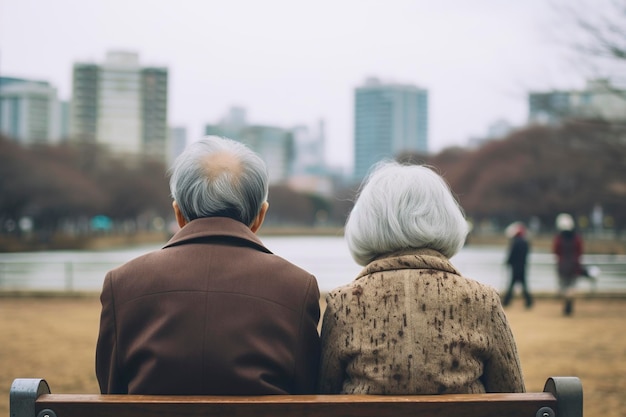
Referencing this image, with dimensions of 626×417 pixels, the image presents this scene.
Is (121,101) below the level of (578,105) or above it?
above

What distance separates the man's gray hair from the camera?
2309mm

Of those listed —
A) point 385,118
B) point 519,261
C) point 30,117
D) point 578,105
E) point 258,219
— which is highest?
point 385,118

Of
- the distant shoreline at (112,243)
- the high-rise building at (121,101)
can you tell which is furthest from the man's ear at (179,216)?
the high-rise building at (121,101)

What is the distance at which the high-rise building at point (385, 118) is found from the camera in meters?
193

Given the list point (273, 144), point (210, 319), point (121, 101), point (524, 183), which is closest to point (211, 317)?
A: point (210, 319)

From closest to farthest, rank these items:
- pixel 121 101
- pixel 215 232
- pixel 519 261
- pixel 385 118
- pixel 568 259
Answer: pixel 215 232
pixel 568 259
pixel 519 261
pixel 121 101
pixel 385 118

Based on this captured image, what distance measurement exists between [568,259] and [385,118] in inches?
7192

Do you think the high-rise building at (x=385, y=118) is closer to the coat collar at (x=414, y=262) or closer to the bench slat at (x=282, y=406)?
the coat collar at (x=414, y=262)

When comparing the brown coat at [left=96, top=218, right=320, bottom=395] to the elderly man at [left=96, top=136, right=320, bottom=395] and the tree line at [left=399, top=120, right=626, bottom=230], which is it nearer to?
the elderly man at [left=96, top=136, right=320, bottom=395]

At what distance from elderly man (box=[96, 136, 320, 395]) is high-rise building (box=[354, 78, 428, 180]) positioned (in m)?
188

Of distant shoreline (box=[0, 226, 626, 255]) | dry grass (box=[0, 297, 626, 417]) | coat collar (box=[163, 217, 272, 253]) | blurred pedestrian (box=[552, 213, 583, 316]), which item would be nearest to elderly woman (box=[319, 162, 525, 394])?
coat collar (box=[163, 217, 272, 253])

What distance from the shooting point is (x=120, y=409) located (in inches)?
73.9

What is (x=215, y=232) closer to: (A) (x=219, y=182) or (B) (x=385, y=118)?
(A) (x=219, y=182)

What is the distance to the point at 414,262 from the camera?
7.24 feet
